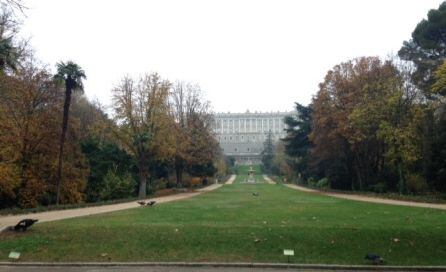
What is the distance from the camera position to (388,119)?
4109 centimetres

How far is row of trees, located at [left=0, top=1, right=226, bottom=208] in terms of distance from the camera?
33188mm

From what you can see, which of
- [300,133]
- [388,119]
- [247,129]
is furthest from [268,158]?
[388,119]

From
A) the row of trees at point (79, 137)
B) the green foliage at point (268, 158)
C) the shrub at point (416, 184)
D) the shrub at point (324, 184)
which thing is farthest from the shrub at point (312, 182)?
the green foliage at point (268, 158)

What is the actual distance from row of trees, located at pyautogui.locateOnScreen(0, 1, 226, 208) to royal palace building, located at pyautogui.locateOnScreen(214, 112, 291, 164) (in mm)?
121373

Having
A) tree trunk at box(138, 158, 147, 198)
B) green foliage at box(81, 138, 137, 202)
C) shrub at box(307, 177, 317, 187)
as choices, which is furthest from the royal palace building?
green foliage at box(81, 138, 137, 202)

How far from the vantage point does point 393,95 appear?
4016 centimetres

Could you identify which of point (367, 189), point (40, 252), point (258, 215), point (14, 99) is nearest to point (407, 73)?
point (367, 189)

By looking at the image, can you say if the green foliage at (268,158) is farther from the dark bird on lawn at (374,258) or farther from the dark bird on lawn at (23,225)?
the dark bird on lawn at (374,258)

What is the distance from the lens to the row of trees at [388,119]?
129 feet

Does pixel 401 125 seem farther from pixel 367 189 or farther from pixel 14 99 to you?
pixel 14 99

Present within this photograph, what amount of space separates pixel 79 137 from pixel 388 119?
26.4 m

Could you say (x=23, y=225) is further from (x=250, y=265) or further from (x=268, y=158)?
(x=268, y=158)

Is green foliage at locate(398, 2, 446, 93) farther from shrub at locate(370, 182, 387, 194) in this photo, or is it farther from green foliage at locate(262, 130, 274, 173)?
green foliage at locate(262, 130, 274, 173)

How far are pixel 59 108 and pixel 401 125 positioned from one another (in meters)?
26.6
